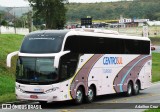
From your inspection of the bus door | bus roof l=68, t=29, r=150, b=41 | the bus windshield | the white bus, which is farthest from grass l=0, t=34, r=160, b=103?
bus roof l=68, t=29, r=150, b=41

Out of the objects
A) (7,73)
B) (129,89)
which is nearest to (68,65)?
(129,89)

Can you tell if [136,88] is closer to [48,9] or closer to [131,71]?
[131,71]

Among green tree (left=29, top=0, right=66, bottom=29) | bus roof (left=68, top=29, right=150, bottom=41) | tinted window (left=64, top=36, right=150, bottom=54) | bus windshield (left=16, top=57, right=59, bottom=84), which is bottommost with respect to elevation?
bus windshield (left=16, top=57, right=59, bottom=84)

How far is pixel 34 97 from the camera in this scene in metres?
19.5

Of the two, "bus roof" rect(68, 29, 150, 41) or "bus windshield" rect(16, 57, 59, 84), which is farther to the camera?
"bus roof" rect(68, 29, 150, 41)

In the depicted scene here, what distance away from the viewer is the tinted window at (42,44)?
19877 millimetres

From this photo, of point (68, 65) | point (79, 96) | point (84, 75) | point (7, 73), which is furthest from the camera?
point (7, 73)

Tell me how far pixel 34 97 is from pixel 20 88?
2.87 feet

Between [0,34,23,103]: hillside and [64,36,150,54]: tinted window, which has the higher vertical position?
[64,36,150,54]: tinted window

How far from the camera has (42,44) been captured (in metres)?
20.1

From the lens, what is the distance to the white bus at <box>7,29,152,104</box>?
1958cm

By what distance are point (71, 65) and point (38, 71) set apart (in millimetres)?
1659

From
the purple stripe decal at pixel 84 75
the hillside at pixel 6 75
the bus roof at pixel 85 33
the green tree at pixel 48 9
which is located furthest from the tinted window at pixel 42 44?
the green tree at pixel 48 9

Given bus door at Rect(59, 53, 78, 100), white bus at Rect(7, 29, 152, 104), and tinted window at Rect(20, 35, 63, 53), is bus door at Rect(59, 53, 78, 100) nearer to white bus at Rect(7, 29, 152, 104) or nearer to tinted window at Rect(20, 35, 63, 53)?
white bus at Rect(7, 29, 152, 104)
